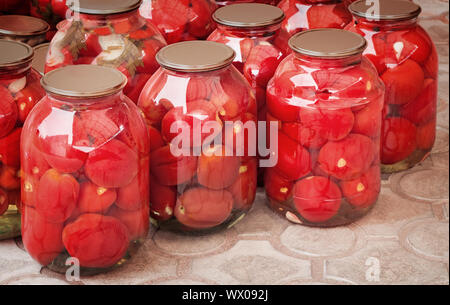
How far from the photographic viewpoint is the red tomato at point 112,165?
1.01 metres

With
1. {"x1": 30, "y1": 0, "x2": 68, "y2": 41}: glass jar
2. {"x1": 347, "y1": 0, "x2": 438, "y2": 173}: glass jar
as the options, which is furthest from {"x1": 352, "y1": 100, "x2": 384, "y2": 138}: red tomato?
{"x1": 30, "y1": 0, "x2": 68, "y2": 41}: glass jar

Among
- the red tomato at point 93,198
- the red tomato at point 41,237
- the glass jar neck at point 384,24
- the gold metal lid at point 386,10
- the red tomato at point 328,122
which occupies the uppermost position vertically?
the gold metal lid at point 386,10

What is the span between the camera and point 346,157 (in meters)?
1.15

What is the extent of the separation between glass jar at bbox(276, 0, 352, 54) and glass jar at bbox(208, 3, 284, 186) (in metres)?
0.11

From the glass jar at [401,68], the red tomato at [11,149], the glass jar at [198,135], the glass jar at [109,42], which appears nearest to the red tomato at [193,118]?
the glass jar at [198,135]

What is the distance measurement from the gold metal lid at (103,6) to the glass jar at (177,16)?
0.44ft

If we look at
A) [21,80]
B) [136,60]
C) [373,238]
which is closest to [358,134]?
[373,238]

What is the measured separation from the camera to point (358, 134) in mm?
1155

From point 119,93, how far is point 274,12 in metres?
0.32

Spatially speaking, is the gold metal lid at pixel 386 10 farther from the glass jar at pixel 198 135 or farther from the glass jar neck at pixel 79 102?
the glass jar neck at pixel 79 102

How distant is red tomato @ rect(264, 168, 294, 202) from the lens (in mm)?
1198

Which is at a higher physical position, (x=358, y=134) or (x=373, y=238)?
(x=358, y=134)

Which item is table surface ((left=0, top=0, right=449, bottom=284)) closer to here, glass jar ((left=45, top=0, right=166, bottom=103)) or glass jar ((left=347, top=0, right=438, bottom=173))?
glass jar ((left=347, top=0, right=438, bottom=173))
